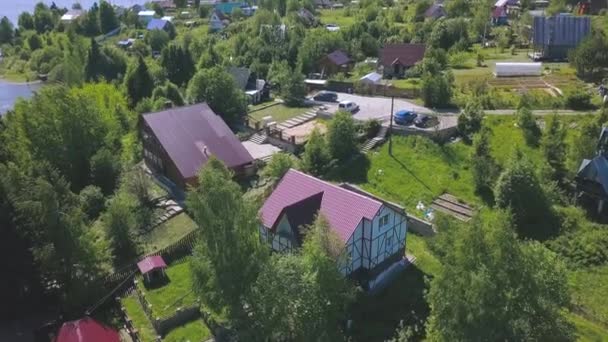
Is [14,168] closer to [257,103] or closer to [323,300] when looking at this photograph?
[323,300]

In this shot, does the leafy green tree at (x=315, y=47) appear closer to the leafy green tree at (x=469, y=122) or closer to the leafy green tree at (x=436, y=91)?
the leafy green tree at (x=436, y=91)

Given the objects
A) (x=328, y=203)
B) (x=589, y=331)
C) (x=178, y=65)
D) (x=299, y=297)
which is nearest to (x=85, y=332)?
(x=299, y=297)

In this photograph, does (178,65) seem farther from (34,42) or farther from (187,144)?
(34,42)

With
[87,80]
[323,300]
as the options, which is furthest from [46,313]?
[87,80]

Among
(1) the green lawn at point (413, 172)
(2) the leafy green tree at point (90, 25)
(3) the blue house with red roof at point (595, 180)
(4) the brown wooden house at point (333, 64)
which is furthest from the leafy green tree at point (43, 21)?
(3) the blue house with red roof at point (595, 180)

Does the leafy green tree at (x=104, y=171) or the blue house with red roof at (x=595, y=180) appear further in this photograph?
the leafy green tree at (x=104, y=171)

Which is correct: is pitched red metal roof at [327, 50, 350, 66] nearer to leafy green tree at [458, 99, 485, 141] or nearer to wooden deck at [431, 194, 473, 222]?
leafy green tree at [458, 99, 485, 141]
